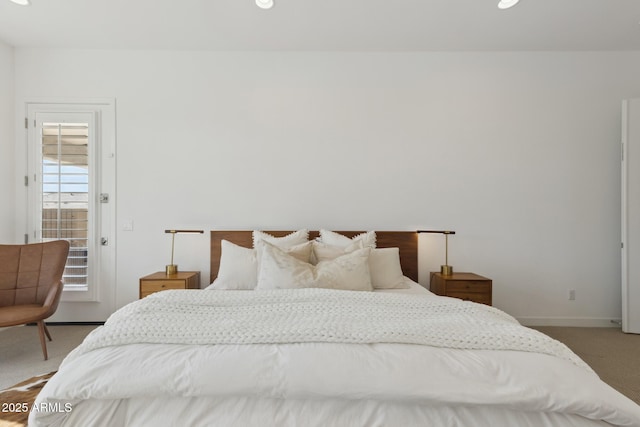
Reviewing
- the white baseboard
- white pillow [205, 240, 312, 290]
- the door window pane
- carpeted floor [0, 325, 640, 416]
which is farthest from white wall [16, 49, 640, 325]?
white pillow [205, 240, 312, 290]

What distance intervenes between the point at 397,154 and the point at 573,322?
8.54 ft

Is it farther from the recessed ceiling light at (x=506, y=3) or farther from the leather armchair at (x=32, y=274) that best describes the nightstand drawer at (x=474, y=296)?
the leather armchair at (x=32, y=274)

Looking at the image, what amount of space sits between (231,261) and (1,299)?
6.92 ft

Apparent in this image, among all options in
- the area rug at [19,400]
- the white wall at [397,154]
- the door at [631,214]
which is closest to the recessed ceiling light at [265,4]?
Answer: the white wall at [397,154]

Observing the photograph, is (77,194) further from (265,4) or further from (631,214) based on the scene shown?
(631,214)

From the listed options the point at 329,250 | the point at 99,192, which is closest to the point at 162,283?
the point at 99,192

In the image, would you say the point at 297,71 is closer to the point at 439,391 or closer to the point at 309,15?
the point at 309,15

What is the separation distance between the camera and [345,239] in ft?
9.91

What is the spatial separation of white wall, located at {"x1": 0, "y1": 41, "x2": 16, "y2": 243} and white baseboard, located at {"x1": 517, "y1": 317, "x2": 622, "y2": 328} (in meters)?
5.55

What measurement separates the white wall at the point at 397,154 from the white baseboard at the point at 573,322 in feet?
0.14

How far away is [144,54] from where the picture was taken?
3324 mm

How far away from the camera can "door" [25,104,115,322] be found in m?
3.28

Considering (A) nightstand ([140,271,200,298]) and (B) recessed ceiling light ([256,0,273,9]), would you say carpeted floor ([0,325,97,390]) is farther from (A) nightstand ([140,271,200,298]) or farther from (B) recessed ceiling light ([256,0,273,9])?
(B) recessed ceiling light ([256,0,273,9])

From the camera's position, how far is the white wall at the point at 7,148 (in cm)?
319
